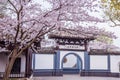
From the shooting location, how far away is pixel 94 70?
19750 millimetres

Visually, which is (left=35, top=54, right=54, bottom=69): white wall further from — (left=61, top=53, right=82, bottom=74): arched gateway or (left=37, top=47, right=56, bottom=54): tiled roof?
(left=61, top=53, right=82, bottom=74): arched gateway

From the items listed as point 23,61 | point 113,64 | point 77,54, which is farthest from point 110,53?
point 23,61

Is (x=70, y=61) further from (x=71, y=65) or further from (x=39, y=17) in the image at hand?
(x=39, y=17)

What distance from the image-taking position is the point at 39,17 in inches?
281

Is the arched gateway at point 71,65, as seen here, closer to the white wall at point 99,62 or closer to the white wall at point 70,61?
the white wall at point 70,61

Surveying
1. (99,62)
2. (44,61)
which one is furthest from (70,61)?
(44,61)

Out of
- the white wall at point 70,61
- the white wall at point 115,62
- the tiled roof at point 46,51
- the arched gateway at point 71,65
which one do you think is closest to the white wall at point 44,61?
the tiled roof at point 46,51

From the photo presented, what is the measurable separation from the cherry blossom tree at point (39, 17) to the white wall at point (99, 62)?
39.6ft

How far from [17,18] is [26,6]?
449mm

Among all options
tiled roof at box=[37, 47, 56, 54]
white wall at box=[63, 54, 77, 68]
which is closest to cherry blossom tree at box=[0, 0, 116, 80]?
tiled roof at box=[37, 47, 56, 54]

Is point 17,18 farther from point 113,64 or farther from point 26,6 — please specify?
point 113,64

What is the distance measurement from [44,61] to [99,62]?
4.04 metres

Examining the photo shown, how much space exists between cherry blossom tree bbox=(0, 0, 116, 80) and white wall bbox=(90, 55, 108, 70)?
39.6 feet

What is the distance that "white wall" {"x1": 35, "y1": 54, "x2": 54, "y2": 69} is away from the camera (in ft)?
62.2
